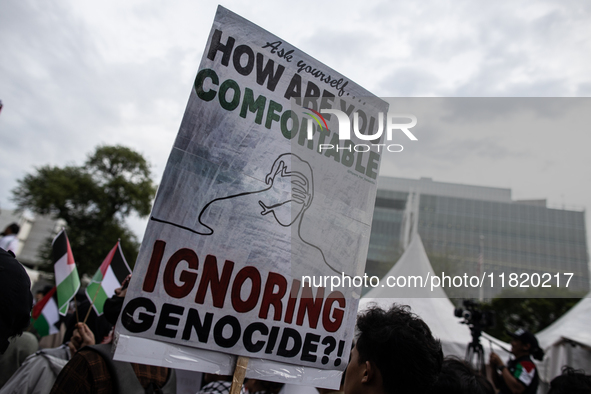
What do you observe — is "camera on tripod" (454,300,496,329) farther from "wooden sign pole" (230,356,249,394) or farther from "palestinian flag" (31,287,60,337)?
"palestinian flag" (31,287,60,337)

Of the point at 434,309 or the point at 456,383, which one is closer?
the point at 456,383

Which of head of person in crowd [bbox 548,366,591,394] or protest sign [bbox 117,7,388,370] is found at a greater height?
protest sign [bbox 117,7,388,370]

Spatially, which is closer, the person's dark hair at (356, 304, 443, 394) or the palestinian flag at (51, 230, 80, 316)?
the person's dark hair at (356, 304, 443, 394)

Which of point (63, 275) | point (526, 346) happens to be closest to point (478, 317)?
point (526, 346)

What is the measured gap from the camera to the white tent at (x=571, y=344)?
527cm

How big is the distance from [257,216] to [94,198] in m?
29.4

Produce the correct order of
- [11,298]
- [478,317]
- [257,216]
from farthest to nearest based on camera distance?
[478,317], [257,216], [11,298]

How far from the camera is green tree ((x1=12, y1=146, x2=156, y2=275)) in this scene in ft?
84.8

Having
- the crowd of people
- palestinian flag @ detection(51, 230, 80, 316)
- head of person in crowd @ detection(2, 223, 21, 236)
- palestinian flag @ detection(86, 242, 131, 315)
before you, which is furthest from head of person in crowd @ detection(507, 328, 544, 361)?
head of person in crowd @ detection(2, 223, 21, 236)

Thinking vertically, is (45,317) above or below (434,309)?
below

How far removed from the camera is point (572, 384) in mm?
2586

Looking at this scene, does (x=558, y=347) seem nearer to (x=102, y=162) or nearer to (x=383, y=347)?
(x=383, y=347)

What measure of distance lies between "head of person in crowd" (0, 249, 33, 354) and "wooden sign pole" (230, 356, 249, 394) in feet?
2.66

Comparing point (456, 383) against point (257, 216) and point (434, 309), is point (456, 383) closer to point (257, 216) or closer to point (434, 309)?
point (257, 216)
